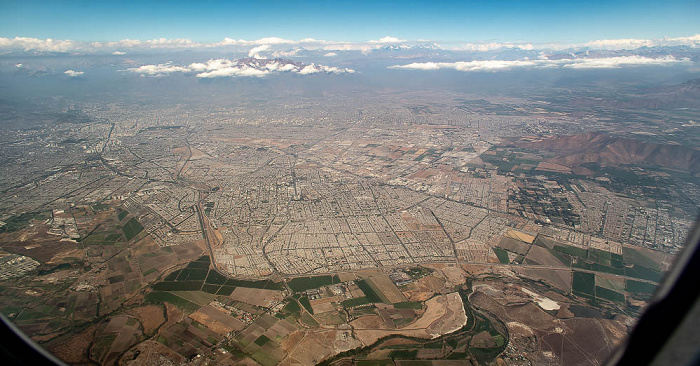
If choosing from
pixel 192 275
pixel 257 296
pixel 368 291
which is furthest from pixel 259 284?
pixel 368 291

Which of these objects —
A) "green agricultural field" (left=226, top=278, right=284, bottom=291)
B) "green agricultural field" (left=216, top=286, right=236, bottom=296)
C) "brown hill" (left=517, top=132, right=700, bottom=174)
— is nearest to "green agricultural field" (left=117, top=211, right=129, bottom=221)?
"green agricultural field" (left=226, top=278, right=284, bottom=291)

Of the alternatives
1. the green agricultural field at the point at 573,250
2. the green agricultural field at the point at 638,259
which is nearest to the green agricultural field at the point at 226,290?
the green agricultural field at the point at 573,250

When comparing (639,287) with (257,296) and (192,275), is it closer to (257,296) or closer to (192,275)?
(257,296)

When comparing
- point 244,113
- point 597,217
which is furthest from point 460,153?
point 244,113

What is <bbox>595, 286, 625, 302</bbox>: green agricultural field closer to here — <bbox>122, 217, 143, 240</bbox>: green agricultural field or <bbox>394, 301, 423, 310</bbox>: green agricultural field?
<bbox>394, 301, 423, 310</bbox>: green agricultural field

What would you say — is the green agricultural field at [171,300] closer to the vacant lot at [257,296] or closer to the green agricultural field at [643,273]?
the vacant lot at [257,296]
